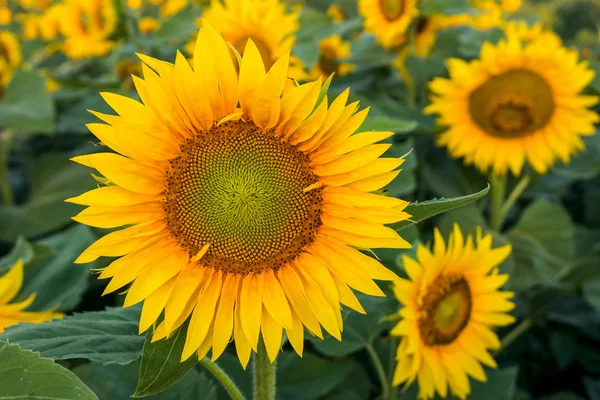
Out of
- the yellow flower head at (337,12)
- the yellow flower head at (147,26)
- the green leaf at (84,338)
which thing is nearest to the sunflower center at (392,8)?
the yellow flower head at (337,12)

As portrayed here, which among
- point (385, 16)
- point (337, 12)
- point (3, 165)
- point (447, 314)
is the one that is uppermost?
point (337, 12)

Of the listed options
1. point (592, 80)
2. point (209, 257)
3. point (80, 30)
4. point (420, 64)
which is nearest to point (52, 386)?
point (209, 257)

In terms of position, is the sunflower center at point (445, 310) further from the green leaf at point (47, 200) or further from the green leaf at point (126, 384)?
the green leaf at point (47, 200)

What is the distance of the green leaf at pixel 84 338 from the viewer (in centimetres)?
94

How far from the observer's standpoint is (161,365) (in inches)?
36.3

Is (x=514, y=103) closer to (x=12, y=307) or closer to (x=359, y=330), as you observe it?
(x=359, y=330)

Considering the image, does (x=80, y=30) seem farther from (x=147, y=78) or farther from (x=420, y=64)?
(x=147, y=78)

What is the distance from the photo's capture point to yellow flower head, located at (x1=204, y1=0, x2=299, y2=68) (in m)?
2.18

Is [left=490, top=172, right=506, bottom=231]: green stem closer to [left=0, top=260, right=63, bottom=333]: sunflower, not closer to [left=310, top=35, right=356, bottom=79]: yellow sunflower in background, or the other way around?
[left=310, top=35, right=356, bottom=79]: yellow sunflower in background

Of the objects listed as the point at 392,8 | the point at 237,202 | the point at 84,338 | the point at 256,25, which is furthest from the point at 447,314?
the point at 392,8

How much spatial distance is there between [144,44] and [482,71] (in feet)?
4.27

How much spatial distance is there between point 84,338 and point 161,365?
148 millimetres

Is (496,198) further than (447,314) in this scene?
Yes

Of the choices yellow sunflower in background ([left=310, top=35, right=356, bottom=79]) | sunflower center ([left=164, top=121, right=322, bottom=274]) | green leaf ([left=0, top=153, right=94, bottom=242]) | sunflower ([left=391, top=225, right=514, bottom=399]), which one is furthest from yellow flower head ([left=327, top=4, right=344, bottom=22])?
sunflower center ([left=164, top=121, right=322, bottom=274])
